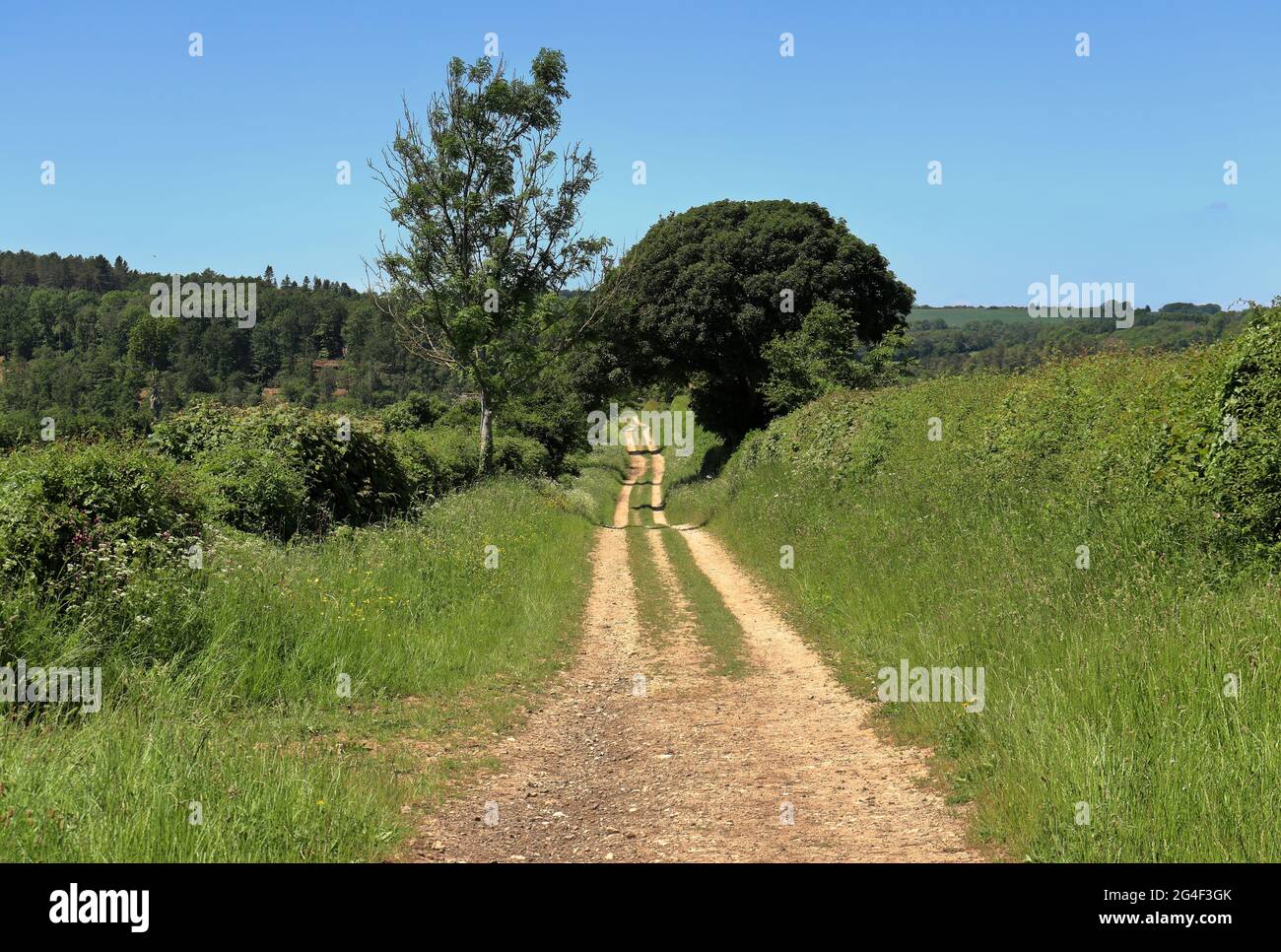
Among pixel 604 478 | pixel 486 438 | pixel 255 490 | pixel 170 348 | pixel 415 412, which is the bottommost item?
pixel 604 478

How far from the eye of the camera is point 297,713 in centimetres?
756

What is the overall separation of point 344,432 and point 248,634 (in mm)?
8917

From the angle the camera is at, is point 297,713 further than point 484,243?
No

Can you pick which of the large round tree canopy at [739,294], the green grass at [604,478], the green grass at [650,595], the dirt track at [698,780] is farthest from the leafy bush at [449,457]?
the dirt track at [698,780]

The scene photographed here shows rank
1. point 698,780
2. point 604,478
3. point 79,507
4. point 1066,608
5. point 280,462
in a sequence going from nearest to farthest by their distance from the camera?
point 698,780
point 1066,608
point 79,507
point 280,462
point 604,478

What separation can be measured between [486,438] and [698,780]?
79.3ft

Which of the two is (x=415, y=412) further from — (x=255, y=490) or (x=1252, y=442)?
(x=1252, y=442)

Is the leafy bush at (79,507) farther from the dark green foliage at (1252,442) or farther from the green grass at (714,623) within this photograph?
the dark green foliage at (1252,442)

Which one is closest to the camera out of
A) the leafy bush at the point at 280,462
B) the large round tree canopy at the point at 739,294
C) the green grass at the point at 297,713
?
the green grass at the point at 297,713

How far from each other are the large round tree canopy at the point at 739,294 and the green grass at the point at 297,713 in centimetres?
2679

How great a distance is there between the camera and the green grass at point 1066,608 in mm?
4938

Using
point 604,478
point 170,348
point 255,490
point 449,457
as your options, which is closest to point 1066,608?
point 255,490
